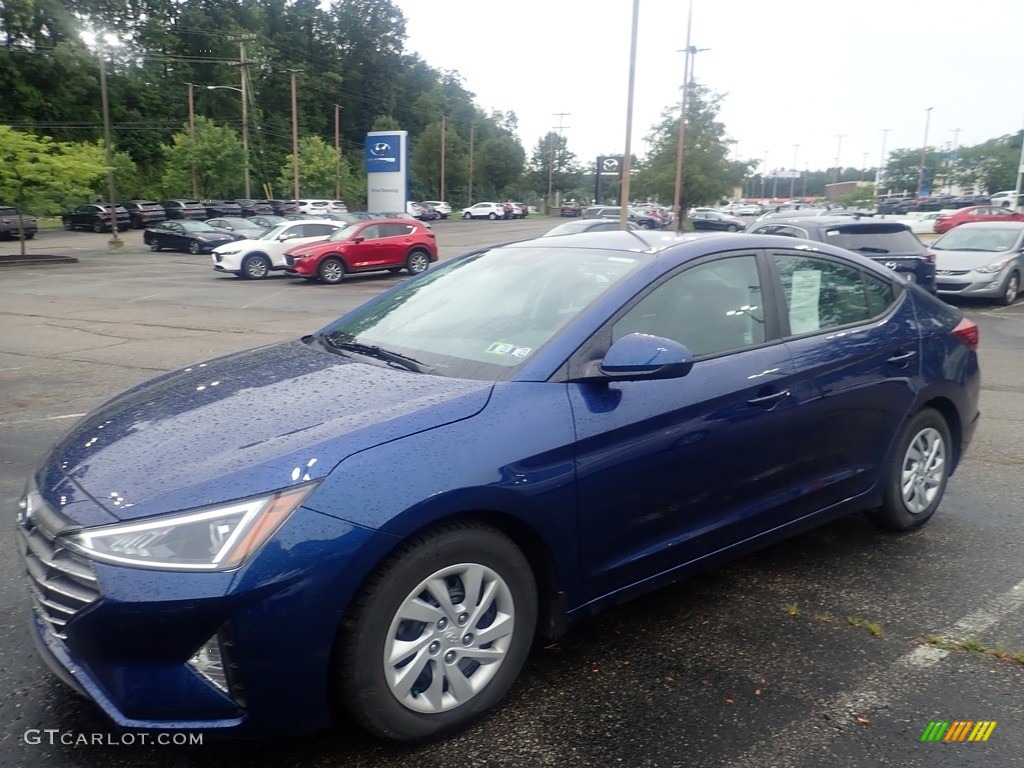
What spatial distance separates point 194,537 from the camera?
239 centimetres

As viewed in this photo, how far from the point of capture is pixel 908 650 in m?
3.43

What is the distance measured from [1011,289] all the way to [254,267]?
1817 centimetres

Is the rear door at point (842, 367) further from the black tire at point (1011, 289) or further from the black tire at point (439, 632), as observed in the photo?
the black tire at point (1011, 289)

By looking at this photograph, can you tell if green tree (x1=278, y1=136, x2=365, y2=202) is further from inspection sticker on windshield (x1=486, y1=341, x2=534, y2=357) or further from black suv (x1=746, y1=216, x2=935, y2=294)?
inspection sticker on windshield (x1=486, y1=341, x2=534, y2=357)

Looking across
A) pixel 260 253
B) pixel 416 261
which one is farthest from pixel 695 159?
pixel 260 253

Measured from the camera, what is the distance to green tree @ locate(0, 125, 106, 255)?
27.0 meters

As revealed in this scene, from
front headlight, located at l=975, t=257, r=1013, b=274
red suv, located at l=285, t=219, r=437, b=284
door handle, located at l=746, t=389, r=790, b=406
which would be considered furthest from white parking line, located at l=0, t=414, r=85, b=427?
front headlight, located at l=975, t=257, r=1013, b=274

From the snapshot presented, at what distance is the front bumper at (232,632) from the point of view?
7.67 ft

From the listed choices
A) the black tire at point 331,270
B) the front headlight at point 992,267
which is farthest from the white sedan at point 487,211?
the front headlight at point 992,267

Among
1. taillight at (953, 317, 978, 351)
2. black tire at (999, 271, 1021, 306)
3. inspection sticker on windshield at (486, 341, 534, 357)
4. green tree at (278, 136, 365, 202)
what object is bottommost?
black tire at (999, 271, 1021, 306)

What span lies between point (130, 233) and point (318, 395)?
4791 cm

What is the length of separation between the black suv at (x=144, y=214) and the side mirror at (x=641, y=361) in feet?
158

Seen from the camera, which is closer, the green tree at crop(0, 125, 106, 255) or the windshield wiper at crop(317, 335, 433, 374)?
the windshield wiper at crop(317, 335, 433, 374)

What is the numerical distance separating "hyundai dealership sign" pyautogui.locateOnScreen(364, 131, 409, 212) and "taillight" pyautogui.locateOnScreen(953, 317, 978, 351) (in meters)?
43.9
